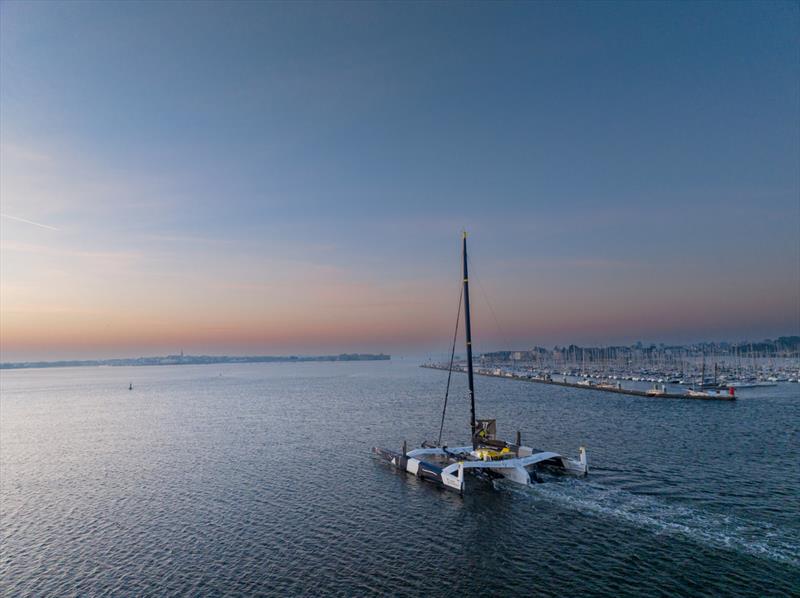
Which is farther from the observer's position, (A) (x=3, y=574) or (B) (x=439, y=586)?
(A) (x=3, y=574)

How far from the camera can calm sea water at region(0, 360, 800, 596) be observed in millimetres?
24109

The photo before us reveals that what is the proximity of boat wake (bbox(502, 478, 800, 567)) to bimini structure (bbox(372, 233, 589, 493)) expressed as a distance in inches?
81.6

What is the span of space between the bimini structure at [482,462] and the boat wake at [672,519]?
6.80 ft

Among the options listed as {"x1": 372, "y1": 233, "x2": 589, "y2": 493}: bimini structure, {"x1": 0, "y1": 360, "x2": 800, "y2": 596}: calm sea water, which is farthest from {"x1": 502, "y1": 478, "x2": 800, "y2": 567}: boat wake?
{"x1": 372, "y1": 233, "x2": 589, "y2": 493}: bimini structure

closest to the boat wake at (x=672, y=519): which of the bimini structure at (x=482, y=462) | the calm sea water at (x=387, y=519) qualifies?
the calm sea water at (x=387, y=519)

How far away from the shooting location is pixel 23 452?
62.3 m

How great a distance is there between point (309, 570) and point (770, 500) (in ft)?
114

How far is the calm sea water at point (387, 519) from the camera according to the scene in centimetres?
2411

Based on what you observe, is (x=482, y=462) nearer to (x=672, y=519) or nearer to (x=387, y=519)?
(x=387, y=519)

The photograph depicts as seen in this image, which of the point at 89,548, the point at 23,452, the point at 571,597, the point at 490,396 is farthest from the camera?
the point at 490,396

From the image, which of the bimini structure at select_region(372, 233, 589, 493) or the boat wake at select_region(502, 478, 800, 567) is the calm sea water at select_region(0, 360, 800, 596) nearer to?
the boat wake at select_region(502, 478, 800, 567)

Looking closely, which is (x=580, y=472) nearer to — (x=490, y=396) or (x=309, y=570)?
(x=309, y=570)

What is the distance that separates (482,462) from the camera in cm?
4047

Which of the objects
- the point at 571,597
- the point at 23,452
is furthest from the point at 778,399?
the point at 23,452
